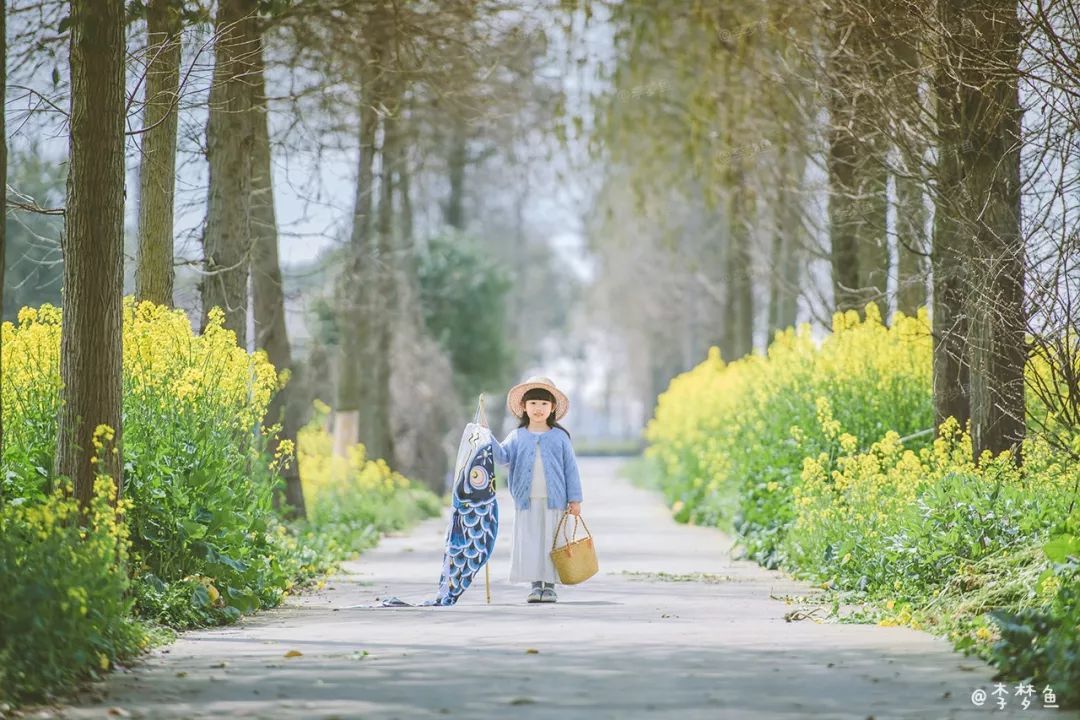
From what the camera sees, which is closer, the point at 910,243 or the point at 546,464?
the point at 546,464

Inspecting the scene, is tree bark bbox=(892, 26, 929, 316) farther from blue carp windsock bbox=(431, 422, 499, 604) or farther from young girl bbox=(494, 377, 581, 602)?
blue carp windsock bbox=(431, 422, 499, 604)

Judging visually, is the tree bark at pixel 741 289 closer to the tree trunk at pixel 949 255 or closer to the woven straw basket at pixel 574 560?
the tree trunk at pixel 949 255

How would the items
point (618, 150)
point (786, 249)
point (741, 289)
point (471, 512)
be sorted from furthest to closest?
1. point (741, 289)
2. point (786, 249)
3. point (618, 150)
4. point (471, 512)

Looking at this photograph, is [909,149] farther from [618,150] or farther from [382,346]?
[382,346]

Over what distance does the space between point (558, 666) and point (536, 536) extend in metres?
4.37

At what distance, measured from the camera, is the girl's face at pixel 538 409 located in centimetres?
1294

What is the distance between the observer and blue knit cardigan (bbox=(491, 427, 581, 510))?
12805 mm

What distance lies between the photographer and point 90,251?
966 cm

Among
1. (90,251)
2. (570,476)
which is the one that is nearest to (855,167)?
(570,476)

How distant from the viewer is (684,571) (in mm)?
15336

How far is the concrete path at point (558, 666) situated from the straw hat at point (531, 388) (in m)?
1.53

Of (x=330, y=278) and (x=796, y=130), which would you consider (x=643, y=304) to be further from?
(x=796, y=130)

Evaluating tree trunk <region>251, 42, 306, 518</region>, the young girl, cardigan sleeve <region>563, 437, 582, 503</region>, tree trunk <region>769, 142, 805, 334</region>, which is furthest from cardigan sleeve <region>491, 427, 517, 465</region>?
tree trunk <region>769, 142, 805, 334</region>
